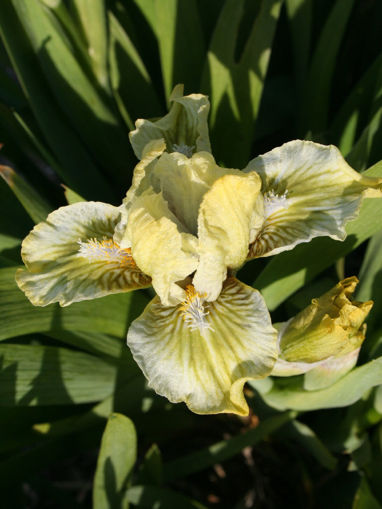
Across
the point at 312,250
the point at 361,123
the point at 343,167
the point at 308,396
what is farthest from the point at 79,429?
the point at 361,123

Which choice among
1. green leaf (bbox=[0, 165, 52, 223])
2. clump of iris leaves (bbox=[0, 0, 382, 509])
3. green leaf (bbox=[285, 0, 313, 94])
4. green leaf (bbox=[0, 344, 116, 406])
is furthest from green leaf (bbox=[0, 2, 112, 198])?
green leaf (bbox=[285, 0, 313, 94])

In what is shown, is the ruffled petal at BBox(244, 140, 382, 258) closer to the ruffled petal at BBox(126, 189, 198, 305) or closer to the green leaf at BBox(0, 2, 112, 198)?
the ruffled petal at BBox(126, 189, 198, 305)

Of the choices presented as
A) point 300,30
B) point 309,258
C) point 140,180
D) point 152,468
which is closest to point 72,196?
point 140,180

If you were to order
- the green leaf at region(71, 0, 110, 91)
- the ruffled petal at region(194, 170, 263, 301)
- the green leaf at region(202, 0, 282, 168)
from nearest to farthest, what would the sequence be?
1. the ruffled petal at region(194, 170, 263, 301)
2. the green leaf at region(202, 0, 282, 168)
3. the green leaf at region(71, 0, 110, 91)

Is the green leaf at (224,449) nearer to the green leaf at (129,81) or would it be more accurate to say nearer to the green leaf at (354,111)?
the green leaf at (354,111)

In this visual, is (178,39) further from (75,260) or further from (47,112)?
(75,260)

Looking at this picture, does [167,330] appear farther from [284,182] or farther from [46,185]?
[46,185]

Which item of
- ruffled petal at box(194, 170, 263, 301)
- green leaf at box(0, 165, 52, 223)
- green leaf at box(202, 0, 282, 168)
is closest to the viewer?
ruffled petal at box(194, 170, 263, 301)
